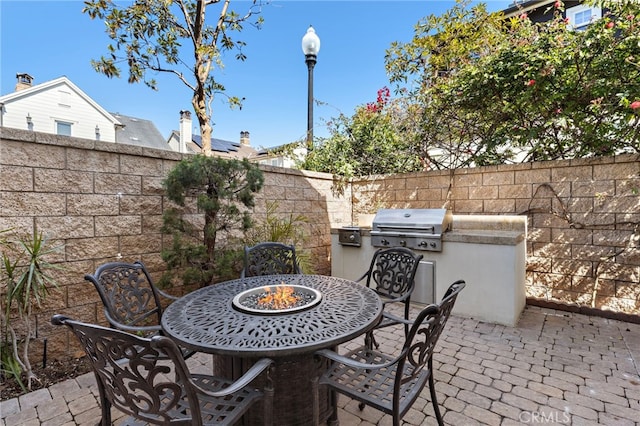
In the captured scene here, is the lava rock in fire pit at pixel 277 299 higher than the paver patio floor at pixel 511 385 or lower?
higher

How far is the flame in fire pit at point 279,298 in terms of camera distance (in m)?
1.97

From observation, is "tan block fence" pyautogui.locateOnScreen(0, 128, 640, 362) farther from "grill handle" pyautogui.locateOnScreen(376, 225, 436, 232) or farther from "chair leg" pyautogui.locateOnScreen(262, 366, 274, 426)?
"chair leg" pyautogui.locateOnScreen(262, 366, 274, 426)

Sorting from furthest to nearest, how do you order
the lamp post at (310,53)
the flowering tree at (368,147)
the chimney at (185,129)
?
the chimney at (185,129), the flowering tree at (368,147), the lamp post at (310,53)

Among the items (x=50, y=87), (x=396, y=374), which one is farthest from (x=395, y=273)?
(x=50, y=87)

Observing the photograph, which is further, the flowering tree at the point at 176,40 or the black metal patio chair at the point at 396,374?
the flowering tree at the point at 176,40

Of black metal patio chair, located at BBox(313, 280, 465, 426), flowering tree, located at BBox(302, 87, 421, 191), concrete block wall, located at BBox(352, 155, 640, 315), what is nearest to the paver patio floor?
black metal patio chair, located at BBox(313, 280, 465, 426)

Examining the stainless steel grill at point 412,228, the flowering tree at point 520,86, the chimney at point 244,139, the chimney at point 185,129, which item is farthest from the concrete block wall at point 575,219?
the chimney at point 244,139

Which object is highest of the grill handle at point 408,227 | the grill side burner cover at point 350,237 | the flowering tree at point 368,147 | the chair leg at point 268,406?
the flowering tree at point 368,147

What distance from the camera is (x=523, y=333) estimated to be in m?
3.30

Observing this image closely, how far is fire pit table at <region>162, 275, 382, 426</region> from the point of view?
1.44 metres

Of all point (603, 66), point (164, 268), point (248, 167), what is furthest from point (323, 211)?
point (603, 66)

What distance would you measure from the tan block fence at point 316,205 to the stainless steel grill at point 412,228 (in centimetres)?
52

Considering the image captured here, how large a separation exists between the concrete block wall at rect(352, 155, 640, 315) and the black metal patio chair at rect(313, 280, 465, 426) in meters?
3.32

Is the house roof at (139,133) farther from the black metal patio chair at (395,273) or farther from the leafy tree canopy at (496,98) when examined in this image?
the black metal patio chair at (395,273)
